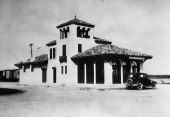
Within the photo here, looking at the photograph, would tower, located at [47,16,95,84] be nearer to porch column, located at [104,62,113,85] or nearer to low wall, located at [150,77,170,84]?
porch column, located at [104,62,113,85]

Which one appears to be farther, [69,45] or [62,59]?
[62,59]

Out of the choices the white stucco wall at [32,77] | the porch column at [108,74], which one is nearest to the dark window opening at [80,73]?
the porch column at [108,74]

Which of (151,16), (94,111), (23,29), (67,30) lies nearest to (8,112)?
(94,111)

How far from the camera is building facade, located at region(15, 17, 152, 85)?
2283 cm

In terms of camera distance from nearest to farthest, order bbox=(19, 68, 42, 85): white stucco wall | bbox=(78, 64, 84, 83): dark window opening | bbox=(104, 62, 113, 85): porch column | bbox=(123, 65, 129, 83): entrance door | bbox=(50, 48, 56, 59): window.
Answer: bbox=(104, 62, 113, 85): porch column, bbox=(123, 65, 129, 83): entrance door, bbox=(78, 64, 84, 83): dark window opening, bbox=(50, 48, 56, 59): window, bbox=(19, 68, 42, 85): white stucco wall

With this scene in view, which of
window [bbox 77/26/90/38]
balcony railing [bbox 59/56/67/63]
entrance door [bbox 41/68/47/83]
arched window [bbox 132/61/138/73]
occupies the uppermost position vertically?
window [bbox 77/26/90/38]

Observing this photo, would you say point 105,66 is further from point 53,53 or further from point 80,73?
point 53,53

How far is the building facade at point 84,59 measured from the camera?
22828 millimetres

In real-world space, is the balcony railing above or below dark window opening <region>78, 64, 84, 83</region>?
above

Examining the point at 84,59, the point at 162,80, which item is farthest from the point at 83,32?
the point at 162,80

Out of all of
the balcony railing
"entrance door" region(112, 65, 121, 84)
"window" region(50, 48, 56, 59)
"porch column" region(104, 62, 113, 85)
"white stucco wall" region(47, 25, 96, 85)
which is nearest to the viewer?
"porch column" region(104, 62, 113, 85)

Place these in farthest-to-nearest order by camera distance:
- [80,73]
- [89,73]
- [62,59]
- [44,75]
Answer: [44,75] → [62,59] → [80,73] → [89,73]

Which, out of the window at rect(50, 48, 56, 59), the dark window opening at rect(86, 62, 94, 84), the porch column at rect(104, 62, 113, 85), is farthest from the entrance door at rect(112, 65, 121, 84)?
the window at rect(50, 48, 56, 59)

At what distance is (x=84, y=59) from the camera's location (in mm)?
24922
